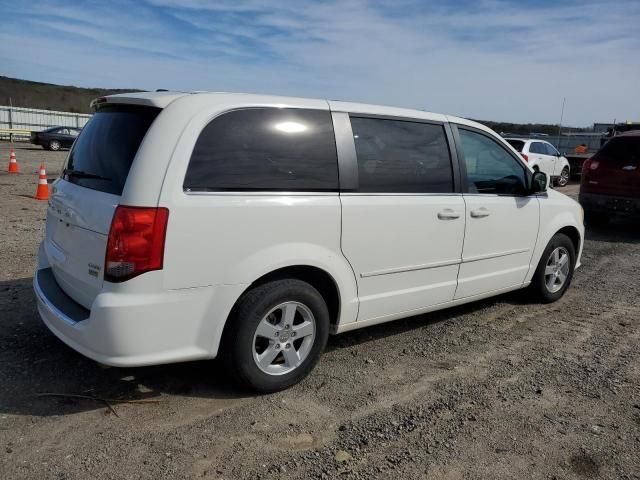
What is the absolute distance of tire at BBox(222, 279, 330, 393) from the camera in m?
3.23

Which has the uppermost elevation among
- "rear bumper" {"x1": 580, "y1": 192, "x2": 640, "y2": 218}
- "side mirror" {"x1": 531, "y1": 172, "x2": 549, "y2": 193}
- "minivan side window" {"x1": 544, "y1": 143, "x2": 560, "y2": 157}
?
"minivan side window" {"x1": 544, "y1": 143, "x2": 560, "y2": 157}

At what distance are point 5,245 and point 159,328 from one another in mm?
5057

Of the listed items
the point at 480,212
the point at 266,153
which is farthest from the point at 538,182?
the point at 266,153

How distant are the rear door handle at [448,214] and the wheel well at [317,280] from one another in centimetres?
107

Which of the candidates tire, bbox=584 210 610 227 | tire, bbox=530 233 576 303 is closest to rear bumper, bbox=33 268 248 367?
tire, bbox=530 233 576 303

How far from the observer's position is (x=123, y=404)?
3.29 m

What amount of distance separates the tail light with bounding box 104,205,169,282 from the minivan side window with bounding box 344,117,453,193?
1.42m

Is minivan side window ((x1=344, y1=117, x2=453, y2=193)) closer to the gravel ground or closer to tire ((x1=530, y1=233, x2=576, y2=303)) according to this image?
the gravel ground

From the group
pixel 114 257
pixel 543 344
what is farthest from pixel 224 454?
pixel 543 344

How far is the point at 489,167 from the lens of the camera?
475 cm

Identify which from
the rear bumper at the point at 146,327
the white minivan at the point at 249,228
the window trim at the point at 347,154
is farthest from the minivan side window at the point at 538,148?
the rear bumper at the point at 146,327

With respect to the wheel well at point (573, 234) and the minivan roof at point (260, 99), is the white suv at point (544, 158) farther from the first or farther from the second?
the minivan roof at point (260, 99)

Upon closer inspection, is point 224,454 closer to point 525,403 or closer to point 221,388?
point 221,388

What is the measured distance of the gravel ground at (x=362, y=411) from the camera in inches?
110
